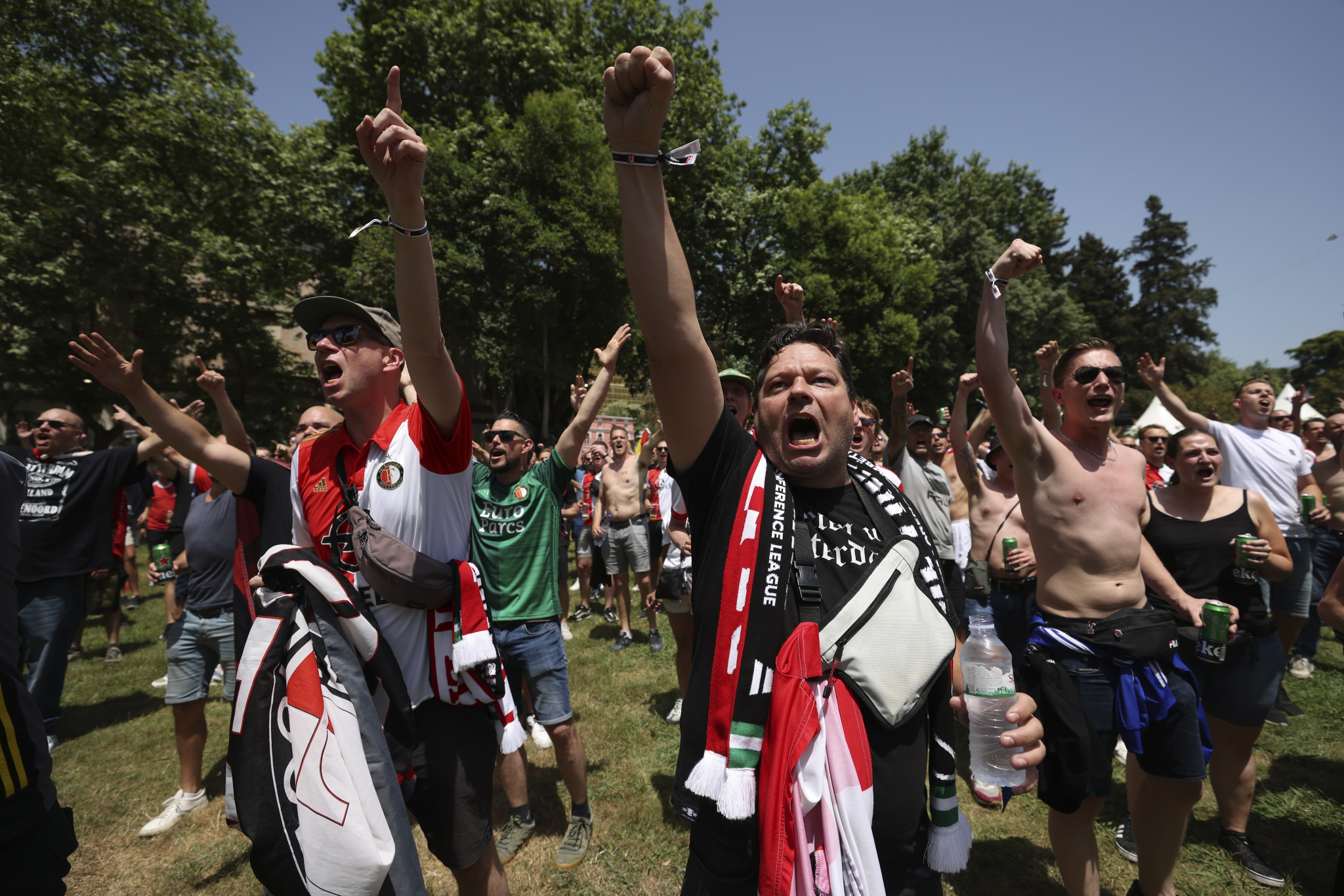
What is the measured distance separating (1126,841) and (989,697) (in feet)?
10.0

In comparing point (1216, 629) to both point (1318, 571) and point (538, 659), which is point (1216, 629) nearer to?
point (538, 659)

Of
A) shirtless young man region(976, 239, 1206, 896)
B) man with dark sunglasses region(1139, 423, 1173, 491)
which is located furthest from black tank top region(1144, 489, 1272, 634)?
man with dark sunglasses region(1139, 423, 1173, 491)

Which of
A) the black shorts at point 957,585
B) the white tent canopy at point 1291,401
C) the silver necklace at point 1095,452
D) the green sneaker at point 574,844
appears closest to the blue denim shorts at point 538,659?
the green sneaker at point 574,844

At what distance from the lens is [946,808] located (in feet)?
5.51

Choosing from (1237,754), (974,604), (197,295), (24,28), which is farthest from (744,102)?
(1237,754)

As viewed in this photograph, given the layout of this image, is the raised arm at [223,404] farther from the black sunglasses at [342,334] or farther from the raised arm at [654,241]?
the raised arm at [654,241]

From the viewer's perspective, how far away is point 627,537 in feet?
25.2

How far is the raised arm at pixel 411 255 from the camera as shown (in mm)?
1815

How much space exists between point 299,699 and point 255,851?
15.1 inches

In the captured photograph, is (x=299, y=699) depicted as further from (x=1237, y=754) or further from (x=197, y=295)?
(x=197, y=295)

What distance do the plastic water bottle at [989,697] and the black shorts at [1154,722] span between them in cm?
131

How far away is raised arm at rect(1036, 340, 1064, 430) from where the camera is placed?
353cm

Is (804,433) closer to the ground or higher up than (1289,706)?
higher up

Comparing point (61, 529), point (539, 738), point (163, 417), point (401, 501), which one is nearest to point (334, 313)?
point (401, 501)
